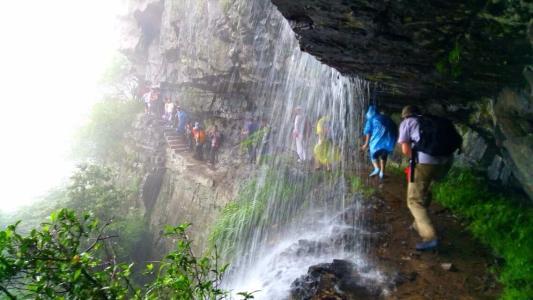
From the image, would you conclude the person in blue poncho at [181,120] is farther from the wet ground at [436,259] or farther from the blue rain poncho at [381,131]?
the wet ground at [436,259]

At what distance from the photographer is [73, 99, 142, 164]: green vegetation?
23.2 m

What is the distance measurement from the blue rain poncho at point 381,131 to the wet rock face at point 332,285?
113 inches

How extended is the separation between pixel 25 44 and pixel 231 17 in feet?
120

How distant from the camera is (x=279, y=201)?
370 inches

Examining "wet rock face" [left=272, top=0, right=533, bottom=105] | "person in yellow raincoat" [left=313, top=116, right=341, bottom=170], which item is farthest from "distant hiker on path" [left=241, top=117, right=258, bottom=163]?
"wet rock face" [left=272, top=0, right=533, bottom=105]

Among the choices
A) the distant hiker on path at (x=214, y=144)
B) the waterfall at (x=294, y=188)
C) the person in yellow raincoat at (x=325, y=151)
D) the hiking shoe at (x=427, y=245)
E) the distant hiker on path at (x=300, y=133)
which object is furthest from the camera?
the distant hiker on path at (x=214, y=144)

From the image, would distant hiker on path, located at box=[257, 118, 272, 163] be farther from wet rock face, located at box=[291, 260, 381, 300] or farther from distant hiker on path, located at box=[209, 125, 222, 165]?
wet rock face, located at box=[291, 260, 381, 300]

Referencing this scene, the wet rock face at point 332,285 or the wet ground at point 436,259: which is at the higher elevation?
the wet ground at point 436,259

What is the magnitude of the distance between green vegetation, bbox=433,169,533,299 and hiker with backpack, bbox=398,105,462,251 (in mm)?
1015

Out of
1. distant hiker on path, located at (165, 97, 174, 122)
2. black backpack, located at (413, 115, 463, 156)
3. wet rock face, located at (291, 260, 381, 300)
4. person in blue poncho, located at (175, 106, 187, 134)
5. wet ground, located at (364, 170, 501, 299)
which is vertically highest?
distant hiker on path, located at (165, 97, 174, 122)

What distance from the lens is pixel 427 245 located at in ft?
18.0

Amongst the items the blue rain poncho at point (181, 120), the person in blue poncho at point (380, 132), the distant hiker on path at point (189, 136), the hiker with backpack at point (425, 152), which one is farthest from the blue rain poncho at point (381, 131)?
the blue rain poncho at point (181, 120)

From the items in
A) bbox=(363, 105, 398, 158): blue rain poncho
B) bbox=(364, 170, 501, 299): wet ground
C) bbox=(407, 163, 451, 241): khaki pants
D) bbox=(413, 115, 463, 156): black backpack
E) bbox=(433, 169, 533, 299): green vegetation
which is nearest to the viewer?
bbox=(433, 169, 533, 299): green vegetation

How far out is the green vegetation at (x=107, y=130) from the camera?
76.3ft
